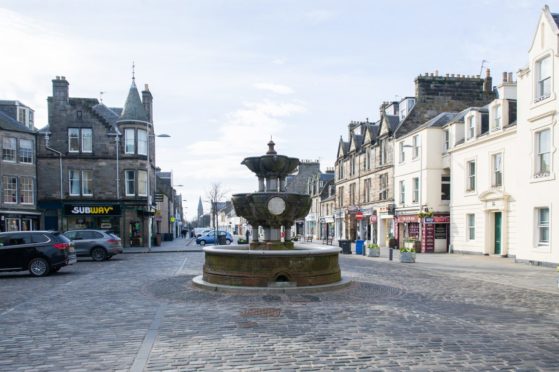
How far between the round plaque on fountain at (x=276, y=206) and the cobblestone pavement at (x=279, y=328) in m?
2.89

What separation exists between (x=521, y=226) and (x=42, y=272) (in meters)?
21.6

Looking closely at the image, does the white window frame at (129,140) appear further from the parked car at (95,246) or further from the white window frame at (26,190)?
the parked car at (95,246)

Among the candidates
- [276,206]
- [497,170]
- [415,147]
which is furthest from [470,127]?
[276,206]

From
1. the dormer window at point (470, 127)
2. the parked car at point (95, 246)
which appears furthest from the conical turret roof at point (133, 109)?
the dormer window at point (470, 127)

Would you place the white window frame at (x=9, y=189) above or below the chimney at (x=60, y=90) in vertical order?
below

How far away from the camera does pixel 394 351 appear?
267 inches

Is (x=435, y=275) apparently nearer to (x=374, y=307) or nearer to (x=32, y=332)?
(x=374, y=307)

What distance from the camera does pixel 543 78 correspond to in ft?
70.1

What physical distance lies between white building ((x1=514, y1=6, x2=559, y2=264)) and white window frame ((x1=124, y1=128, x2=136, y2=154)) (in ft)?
95.8

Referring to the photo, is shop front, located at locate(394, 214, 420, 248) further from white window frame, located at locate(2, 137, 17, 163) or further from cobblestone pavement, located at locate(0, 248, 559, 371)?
white window frame, located at locate(2, 137, 17, 163)

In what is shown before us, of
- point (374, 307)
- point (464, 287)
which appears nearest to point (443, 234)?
point (464, 287)

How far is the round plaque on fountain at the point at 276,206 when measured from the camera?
13.7 metres

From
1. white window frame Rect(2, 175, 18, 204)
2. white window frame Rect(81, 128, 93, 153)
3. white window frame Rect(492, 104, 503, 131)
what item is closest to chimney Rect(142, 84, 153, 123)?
white window frame Rect(81, 128, 93, 153)

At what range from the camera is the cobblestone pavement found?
634cm
